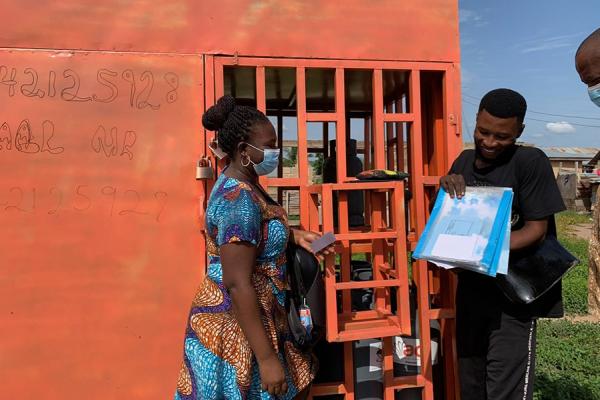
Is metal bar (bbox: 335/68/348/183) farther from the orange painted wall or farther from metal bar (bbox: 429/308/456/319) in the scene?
metal bar (bbox: 429/308/456/319)

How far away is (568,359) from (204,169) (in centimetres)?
369

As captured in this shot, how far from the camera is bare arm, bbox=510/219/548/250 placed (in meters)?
1.88

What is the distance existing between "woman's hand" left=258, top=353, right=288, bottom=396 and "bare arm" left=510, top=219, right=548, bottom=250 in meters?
1.06

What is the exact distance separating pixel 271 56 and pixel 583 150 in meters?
41.7

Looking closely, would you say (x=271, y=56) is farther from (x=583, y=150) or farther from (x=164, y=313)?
(x=583, y=150)

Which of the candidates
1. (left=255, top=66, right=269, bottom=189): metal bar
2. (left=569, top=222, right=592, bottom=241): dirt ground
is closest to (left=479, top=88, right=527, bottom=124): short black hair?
(left=255, top=66, right=269, bottom=189): metal bar

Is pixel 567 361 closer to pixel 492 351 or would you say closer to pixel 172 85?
pixel 492 351

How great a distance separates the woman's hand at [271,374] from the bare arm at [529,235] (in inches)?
41.8

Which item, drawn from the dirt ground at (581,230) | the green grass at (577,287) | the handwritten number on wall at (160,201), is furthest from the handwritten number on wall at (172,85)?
the dirt ground at (581,230)

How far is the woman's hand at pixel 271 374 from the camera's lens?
63.8 inches

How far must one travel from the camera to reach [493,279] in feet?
6.78

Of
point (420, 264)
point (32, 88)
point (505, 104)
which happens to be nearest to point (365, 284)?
point (420, 264)

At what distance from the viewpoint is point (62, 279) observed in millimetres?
2295

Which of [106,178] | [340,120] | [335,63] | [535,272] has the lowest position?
[535,272]
